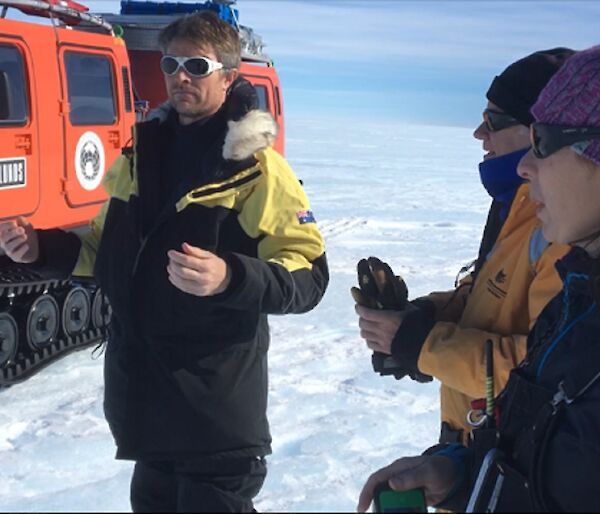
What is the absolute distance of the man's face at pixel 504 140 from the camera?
6.87ft

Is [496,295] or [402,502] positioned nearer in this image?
[402,502]

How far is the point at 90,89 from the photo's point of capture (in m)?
6.62

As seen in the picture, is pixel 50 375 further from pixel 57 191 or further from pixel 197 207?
pixel 197 207

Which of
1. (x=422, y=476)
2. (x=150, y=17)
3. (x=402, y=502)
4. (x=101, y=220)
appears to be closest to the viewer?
(x=402, y=502)

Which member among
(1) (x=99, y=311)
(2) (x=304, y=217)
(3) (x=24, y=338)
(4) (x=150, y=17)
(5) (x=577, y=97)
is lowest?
(1) (x=99, y=311)

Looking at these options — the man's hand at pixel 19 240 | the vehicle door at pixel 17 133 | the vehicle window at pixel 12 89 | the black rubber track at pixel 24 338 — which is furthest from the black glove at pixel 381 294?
the vehicle window at pixel 12 89

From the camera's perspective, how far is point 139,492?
7.89 feet

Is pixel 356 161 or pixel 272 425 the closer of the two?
pixel 272 425

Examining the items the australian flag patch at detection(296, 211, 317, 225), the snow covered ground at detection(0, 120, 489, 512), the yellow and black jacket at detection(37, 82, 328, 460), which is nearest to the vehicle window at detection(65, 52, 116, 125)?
the snow covered ground at detection(0, 120, 489, 512)

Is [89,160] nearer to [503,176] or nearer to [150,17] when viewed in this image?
[150,17]

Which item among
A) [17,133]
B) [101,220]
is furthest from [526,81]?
[17,133]

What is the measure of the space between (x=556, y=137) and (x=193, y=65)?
1.37 metres

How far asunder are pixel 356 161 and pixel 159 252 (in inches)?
1370

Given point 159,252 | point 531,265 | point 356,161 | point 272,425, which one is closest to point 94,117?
point 272,425
